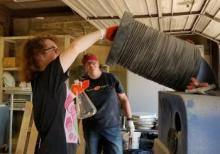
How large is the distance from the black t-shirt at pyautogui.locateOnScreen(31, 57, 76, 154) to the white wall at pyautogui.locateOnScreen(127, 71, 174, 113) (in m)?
2.89

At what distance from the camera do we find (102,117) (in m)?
3.20

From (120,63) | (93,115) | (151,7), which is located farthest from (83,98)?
(120,63)

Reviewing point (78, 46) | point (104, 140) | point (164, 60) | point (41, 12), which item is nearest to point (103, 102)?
point (104, 140)

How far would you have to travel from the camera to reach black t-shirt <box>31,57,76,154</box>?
166cm

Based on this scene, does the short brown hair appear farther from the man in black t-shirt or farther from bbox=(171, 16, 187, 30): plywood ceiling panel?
the man in black t-shirt

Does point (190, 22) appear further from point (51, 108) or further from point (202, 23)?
point (51, 108)

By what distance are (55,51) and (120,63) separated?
0.55 m

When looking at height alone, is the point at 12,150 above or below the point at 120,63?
below

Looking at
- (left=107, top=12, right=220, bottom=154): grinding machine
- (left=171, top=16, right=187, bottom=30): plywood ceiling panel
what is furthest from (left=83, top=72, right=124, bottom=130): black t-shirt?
(left=107, top=12, right=220, bottom=154): grinding machine

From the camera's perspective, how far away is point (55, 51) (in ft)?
5.93

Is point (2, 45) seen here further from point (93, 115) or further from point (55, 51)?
point (55, 51)

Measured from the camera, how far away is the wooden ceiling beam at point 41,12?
16.8 feet

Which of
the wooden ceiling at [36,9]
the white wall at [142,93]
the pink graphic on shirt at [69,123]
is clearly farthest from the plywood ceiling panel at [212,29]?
the wooden ceiling at [36,9]

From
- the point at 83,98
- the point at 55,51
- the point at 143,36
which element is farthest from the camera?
the point at 83,98
